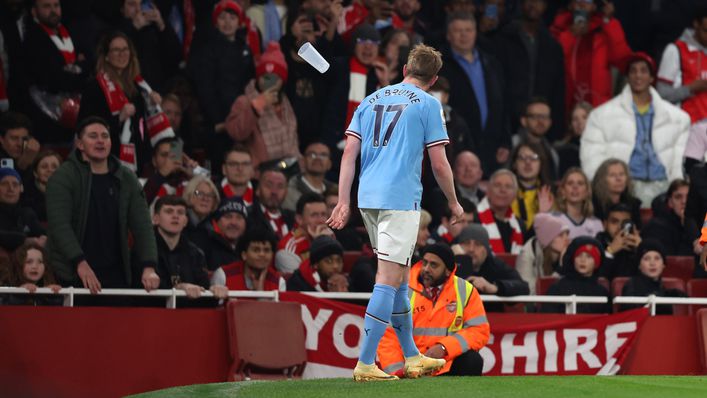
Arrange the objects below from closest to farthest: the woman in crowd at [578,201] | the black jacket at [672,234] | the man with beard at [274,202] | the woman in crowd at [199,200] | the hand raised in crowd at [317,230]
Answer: the woman in crowd at [199,200], the hand raised in crowd at [317,230], the man with beard at [274,202], the black jacket at [672,234], the woman in crowd at [578,201]

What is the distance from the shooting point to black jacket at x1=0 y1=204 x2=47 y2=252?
42.5ft

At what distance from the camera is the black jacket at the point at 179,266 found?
13562mm

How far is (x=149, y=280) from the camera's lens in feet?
42.2

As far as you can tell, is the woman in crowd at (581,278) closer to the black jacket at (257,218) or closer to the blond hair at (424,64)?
the black jacket at (257,218)

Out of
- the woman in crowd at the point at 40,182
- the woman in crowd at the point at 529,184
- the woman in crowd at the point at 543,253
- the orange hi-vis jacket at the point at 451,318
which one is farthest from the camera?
the woman in crowd at the point at 529,184

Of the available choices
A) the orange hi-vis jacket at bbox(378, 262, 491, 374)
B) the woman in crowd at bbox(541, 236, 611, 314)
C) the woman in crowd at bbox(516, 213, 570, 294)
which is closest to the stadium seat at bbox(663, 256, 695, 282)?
the woman in crowd at bbox(516, 213, 570, 294)

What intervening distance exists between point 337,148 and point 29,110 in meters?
3.62

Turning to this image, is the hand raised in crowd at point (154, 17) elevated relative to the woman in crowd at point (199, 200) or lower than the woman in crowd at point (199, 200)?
elevated

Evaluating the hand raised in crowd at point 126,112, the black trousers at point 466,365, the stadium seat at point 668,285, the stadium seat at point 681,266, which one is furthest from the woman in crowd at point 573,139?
the black trousers at point 466,365

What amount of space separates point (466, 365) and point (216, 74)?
6.28m

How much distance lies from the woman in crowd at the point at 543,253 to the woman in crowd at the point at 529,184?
106 cm

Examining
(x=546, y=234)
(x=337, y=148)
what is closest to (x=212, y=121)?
(x=337, y=148)

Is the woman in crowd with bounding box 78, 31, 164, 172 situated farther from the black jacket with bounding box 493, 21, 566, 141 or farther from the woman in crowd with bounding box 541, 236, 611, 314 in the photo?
the black jacket with bounding box 493, 21, 566, 141

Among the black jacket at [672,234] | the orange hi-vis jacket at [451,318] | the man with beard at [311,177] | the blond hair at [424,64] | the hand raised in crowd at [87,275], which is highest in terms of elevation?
the blond hair at [424,64]
